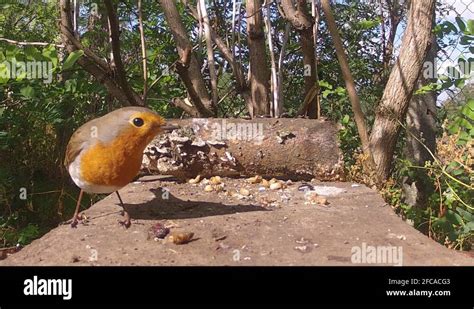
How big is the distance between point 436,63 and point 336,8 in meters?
1.65

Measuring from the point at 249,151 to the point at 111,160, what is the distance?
1.31m

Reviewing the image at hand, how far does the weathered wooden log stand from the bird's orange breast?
1096 millimetres

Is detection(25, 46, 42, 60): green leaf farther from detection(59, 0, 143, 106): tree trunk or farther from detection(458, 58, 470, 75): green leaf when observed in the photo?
detection(458, 58, 470, 75): green leaf

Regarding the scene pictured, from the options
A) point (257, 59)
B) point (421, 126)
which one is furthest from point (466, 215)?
point (257, 59)

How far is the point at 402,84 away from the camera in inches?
143

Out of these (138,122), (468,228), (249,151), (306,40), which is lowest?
(468,228)

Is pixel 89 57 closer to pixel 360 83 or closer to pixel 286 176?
pixel 286 176

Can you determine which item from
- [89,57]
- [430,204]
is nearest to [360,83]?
[430,204]

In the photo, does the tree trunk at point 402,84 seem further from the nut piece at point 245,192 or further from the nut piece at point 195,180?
the nut piece at point 195,180

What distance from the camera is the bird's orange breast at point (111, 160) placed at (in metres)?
2.22

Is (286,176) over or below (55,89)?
below

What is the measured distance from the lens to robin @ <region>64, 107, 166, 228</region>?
2225 mm

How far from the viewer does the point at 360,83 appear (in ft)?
17.4

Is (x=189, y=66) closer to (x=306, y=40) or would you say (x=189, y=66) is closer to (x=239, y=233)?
(x=306, y=40)
